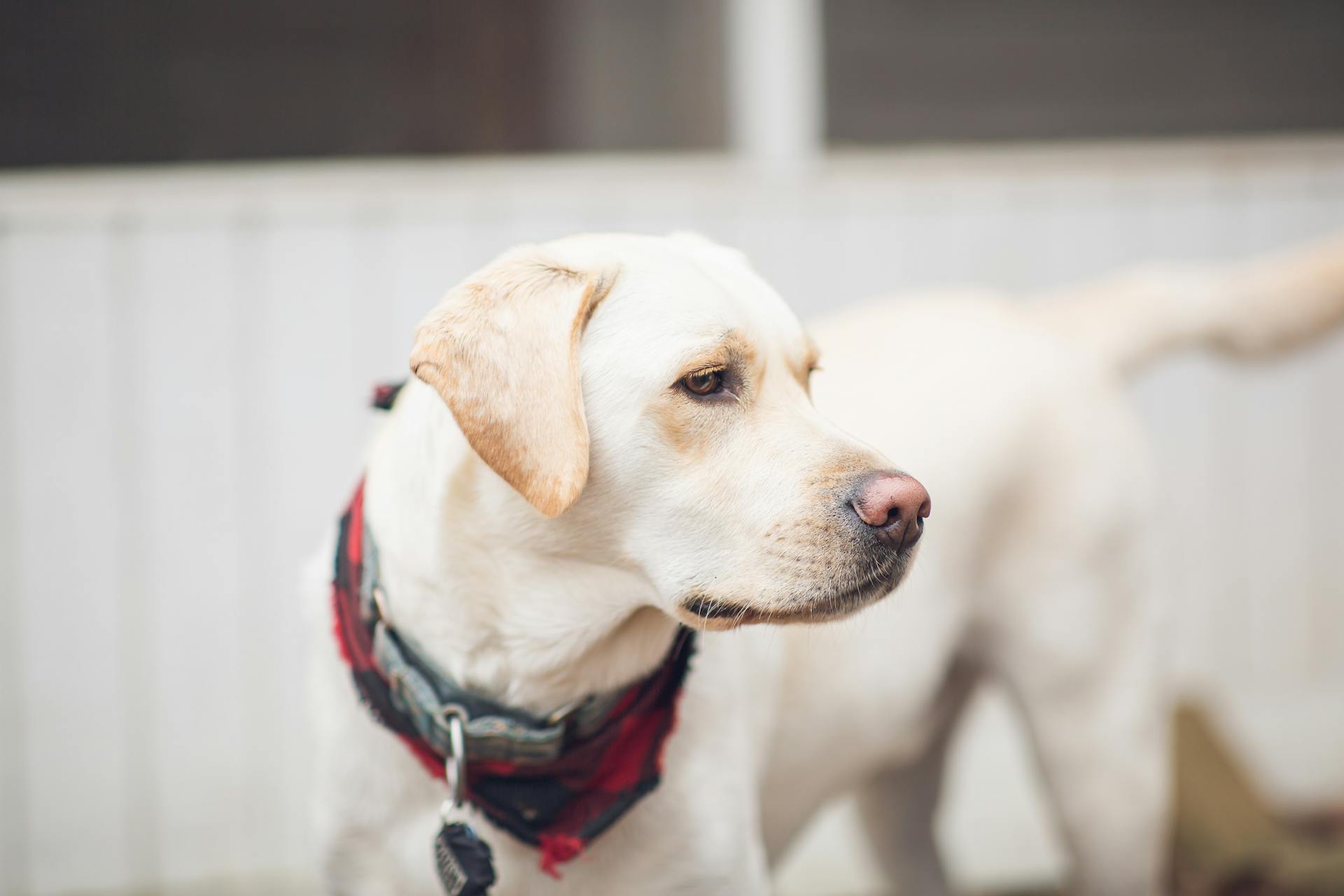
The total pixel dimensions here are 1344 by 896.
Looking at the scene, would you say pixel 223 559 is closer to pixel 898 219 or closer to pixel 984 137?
pixel 898 219

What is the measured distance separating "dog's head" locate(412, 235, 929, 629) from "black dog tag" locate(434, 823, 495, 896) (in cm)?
30

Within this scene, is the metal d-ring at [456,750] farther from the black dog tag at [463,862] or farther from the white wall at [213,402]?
the white wall at [213,402]

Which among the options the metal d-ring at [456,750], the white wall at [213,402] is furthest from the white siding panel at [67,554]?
the metal d-ring at [456,750]

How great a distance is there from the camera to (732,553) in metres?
1.04

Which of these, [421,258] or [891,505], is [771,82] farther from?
[891,505]

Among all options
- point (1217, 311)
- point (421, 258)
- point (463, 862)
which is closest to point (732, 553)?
point (463, 862)

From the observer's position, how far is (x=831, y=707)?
1.52m

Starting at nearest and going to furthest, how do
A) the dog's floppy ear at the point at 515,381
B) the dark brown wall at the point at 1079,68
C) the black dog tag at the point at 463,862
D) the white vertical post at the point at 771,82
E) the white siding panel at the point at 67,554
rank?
the dog's floppy ear at the point at 515,381 < the black dog tag at the point at 463,862 < the white siding panel at the point at 67,554 < the white vertical post at the point at 771,82 < the dark brown wall at the point at 1079,68

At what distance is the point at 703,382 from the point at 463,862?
0.53m

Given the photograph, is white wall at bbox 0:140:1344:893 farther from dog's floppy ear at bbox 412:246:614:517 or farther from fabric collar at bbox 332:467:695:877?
dog's floppy ear at bbox 412:246:614:517

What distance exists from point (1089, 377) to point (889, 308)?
35cm

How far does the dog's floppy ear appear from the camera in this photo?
96cm

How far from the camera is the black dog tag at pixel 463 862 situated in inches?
42.2

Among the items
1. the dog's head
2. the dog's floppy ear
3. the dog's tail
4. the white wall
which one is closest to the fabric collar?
the dog's head
